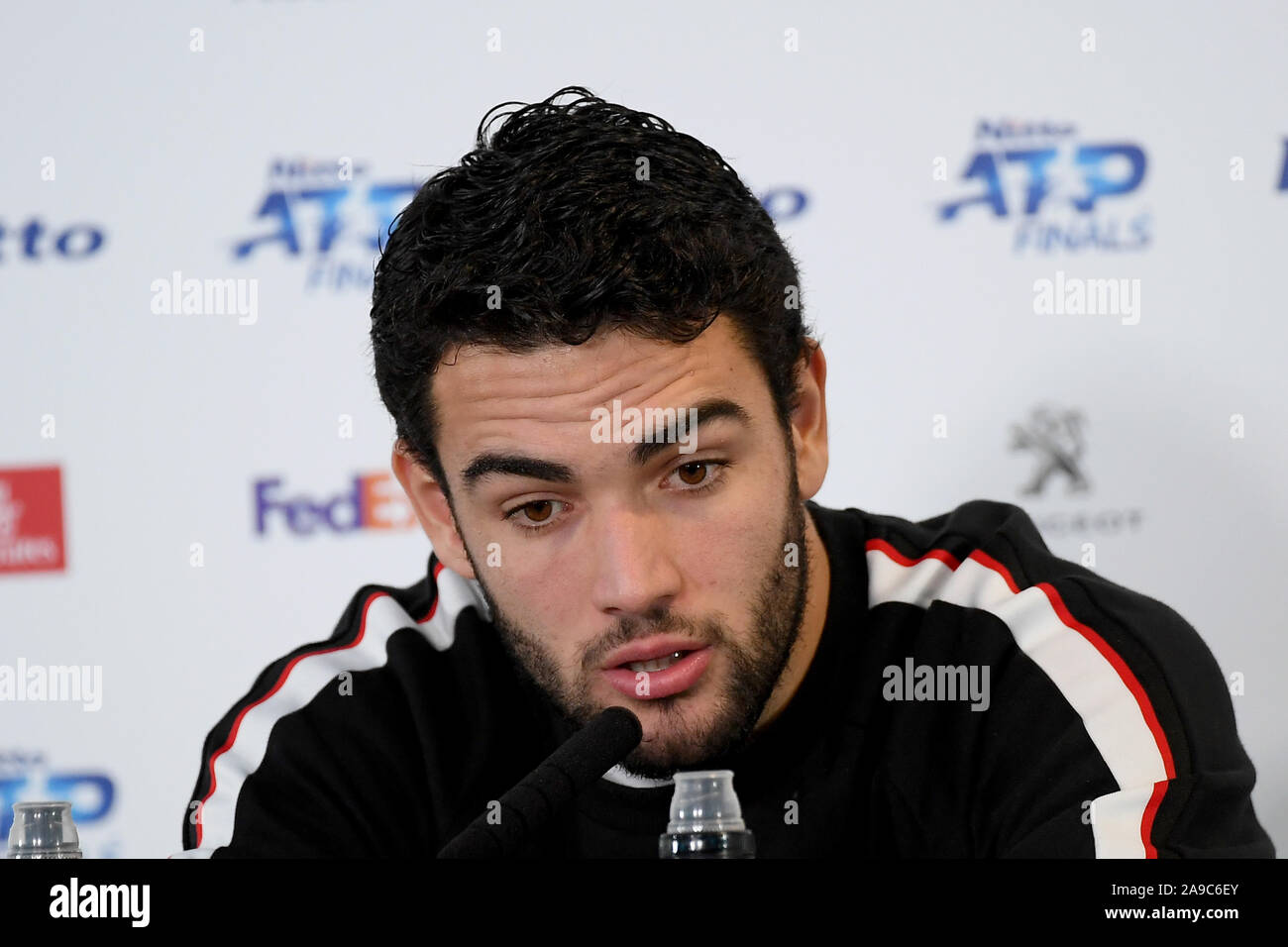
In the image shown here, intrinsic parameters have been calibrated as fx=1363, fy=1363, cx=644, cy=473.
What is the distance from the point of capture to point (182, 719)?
6.84 ft

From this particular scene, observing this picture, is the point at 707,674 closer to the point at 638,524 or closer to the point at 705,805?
the point at 638,524

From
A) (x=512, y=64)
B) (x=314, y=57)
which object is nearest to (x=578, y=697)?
(x=512, y=64)

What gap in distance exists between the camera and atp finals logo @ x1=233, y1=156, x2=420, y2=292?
2080 millimetres

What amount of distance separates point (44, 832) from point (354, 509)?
1058mm

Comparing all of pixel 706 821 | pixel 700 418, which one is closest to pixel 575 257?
pixel 700 418

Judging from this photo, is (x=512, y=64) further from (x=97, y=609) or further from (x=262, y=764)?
(x=262, y=764)

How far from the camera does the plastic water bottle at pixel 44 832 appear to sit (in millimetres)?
1022

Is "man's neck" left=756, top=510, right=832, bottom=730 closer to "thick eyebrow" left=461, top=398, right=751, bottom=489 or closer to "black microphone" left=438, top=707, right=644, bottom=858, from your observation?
"thick eyebrow" left=461, top=398, right=751, bottom=489

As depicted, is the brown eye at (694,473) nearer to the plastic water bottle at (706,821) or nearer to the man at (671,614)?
the man at (671,614)

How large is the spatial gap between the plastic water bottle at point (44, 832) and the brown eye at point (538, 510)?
0.42m

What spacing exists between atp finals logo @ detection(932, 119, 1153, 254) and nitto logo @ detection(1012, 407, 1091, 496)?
233 millimetres

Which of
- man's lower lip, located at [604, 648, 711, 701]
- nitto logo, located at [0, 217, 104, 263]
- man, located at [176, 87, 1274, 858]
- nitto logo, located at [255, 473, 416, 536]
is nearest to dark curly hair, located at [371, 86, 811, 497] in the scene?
man, located at [176, 87, 1274, 858]

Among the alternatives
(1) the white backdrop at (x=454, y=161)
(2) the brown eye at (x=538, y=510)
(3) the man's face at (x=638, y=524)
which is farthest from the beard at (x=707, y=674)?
(1) the white backdrop at (x=454, y=161)
